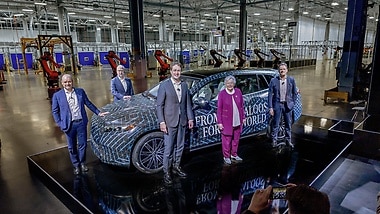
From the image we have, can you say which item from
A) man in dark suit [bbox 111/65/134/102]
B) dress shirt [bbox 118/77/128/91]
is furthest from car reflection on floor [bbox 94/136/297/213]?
dress shirt [bbox 118/77/128/91]

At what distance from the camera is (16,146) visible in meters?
4.78

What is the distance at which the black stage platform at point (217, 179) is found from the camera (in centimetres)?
277

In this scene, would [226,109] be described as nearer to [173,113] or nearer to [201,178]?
[173,113]

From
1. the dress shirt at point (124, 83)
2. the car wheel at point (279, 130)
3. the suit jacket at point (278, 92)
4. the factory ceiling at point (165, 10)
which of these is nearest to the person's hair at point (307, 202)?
the suit jacket at point (278, 92)

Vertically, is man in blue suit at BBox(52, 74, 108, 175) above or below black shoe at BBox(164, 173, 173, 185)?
above

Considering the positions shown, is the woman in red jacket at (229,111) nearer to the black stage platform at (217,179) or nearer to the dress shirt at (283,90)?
the black stage platform at (217,179)

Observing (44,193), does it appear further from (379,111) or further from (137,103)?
(379,111)

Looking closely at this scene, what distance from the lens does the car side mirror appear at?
3.39m

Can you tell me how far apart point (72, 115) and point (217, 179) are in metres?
1.91

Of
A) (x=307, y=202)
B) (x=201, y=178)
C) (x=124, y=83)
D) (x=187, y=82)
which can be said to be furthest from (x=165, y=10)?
(x=307, y=202)

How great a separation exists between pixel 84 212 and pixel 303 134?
3859 millimetres

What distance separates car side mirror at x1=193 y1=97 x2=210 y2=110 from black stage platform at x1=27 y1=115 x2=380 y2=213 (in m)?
0.79

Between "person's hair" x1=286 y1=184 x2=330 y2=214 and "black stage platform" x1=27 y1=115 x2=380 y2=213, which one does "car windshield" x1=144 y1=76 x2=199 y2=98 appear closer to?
"black stage platform" x1=27 y1=115 x2=380 y2=213

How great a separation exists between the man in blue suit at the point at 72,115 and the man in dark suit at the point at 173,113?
3.07 ft
